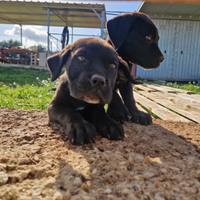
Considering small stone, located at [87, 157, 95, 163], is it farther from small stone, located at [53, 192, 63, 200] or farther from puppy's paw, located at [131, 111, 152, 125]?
→ puppy's paw, located at [131, 111, 152, 125]

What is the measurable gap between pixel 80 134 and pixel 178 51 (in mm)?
12089

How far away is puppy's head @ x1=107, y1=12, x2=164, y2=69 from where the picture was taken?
9.94ft

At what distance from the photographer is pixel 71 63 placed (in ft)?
6.93

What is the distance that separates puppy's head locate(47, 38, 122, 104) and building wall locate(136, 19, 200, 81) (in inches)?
406

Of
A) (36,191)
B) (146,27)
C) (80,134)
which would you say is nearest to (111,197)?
(36,191)

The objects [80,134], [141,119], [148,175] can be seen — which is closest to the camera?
[148,175]

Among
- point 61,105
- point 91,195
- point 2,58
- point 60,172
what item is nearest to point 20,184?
point 60,172

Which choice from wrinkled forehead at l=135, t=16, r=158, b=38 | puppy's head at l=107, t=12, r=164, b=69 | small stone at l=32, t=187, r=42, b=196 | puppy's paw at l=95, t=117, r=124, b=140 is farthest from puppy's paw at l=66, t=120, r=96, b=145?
wrinkled forehead at l=135, t=16, r=158, b=38

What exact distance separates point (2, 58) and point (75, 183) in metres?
17.4

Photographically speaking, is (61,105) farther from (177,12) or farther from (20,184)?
(177,12)

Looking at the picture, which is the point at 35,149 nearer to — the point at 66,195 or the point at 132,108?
the point at 66,195

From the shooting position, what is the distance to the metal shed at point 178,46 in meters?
11.8

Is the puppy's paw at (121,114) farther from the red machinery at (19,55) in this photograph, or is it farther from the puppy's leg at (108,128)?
the red machinery at (19,55)

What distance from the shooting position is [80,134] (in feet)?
5.56
